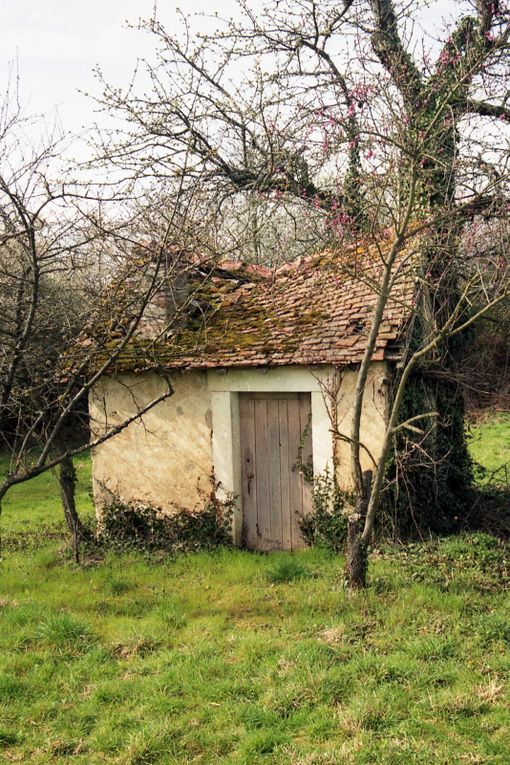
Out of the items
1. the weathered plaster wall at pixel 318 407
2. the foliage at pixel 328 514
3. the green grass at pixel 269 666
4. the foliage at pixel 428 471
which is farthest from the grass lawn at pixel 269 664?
the weathered plaster wall at pixel 318 407

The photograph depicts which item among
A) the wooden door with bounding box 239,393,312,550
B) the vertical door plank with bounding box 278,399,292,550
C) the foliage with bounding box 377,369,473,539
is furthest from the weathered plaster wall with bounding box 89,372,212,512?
the foliage with bounding box 377,369,473,539

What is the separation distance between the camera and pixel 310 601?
20.8ft

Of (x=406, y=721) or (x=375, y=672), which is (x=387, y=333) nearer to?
(x=375, y=672)

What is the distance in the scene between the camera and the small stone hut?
8375mm

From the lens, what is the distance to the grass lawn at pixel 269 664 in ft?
13.6

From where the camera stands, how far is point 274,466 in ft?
30.0

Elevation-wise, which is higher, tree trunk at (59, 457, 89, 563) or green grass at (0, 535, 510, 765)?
tree trunk at (59, 457, 89, 563)

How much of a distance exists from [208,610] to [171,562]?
80.3 inches

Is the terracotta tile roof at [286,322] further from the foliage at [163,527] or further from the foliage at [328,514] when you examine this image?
the foliage at [163,527]

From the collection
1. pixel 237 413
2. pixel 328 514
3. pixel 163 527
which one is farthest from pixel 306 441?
pixel 163 527

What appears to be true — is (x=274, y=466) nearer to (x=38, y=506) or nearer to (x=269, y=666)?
(x=269, y=666)

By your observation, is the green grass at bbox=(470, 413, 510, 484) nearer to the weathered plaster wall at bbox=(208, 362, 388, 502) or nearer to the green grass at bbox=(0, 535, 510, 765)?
the weathered plaster wall at bbox=(208, 362, 388, 502)

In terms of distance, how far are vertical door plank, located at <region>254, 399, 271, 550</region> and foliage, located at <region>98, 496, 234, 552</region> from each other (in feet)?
1.38

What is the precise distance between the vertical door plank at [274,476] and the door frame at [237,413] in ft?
1.15
